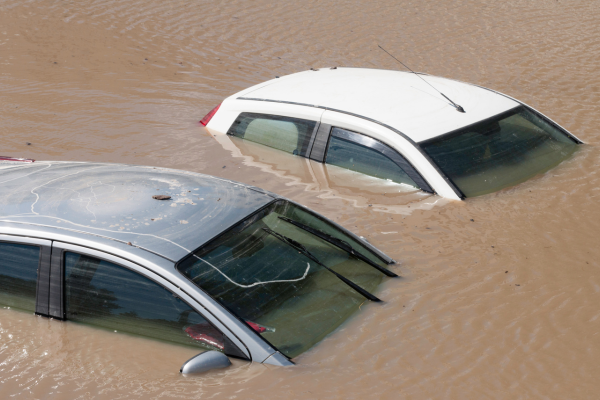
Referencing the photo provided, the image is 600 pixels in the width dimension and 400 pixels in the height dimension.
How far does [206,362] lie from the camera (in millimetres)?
3211

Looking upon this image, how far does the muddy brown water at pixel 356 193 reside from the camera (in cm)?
346

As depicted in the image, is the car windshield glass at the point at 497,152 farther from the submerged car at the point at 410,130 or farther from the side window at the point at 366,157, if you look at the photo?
the side window at the point at 366,157

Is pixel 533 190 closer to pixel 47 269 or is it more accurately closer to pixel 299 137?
pixel 299 137

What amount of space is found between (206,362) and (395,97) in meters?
3.93

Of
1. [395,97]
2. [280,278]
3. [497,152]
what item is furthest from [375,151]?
[280,278]

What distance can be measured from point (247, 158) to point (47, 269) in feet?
12.3

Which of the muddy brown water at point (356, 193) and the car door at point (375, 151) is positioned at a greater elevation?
the car door at point (375, 151)

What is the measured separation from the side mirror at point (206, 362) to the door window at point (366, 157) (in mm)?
3158

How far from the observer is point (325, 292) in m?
3.80

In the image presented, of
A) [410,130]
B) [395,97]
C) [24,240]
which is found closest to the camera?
[24,240]

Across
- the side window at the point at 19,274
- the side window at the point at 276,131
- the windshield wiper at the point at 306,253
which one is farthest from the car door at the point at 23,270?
the side window at the point at 276,131

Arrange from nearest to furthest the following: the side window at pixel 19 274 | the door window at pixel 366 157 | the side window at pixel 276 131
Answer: the side window at pixel 19 274, the door window at pixel 366 157, the side window at pixel 276 131

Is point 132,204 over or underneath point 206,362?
over

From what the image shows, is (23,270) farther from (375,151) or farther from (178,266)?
(375,151)
